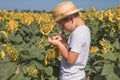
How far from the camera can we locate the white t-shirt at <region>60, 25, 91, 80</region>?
11.0 feet

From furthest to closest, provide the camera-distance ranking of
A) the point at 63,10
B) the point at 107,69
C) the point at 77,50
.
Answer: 1. the point at 107,69
2. the point at 63,10
3. the point at 77,50

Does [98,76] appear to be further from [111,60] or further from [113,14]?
[113,14]

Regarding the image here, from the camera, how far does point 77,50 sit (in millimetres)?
3324

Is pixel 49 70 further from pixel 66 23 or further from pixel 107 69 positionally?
pixel 66 23

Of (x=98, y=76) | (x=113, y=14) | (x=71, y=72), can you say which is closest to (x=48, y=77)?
(x=98, y=76)

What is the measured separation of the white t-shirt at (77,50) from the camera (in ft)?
11.0

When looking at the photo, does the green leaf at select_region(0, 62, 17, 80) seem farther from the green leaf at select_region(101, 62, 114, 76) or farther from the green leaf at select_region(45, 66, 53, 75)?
the green leaf at select_region(101, 62, 114, 76)

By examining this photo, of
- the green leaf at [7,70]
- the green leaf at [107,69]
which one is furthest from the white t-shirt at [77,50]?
the green leaf at [7,70]

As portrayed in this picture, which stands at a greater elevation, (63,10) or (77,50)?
(63,10)

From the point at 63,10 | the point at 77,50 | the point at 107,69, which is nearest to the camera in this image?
the point at 77,50

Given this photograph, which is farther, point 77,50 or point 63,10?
point 63,10

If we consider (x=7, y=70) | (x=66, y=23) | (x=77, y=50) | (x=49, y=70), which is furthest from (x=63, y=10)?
(x=7, y=70)

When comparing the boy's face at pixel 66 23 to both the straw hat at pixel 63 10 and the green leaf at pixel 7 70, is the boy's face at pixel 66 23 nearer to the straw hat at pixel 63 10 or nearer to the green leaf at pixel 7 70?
the straw hat at pixel 63 10

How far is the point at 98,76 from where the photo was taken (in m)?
4.42
